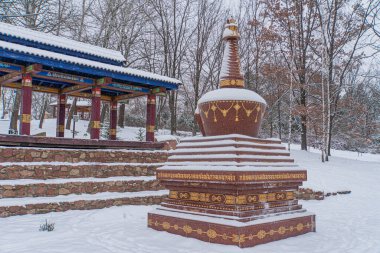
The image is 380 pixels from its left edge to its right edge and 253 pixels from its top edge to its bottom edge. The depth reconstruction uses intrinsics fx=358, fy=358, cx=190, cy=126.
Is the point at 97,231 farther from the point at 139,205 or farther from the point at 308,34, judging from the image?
the point at 308,34

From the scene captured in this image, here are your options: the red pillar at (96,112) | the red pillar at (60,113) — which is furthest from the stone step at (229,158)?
the red pillar at (60,113)

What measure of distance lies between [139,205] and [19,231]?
438 centimetres

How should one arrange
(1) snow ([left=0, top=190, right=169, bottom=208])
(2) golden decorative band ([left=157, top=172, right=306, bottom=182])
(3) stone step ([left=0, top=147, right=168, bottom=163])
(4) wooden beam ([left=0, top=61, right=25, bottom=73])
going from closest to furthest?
(2) golden decorative band ([left=157, top=172, right=306, bottom=182]) < (1) snow ([left=0, top=190, right=169, bottom=208]) < (3) stone step ([left=0, top=147, right=168, bottom=163]) < (4) wooden beam ([left=0, top=61, right=25, bottom=73])

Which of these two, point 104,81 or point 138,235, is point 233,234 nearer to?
point 138,235

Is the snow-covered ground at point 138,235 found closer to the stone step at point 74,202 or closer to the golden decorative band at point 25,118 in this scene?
the stone step at point 74,202

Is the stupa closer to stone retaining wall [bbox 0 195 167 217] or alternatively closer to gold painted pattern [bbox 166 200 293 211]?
gold painted pattern [bbox 166 200 293 211]

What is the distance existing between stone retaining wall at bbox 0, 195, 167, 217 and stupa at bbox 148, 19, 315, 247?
3.28 m

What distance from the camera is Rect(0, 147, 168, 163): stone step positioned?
953 centimetres

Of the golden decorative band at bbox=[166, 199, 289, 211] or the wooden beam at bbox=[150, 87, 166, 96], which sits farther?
the wooden beam at bbox=[150, 87, 166, 96]

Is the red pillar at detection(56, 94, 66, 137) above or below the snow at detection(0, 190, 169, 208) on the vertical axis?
above

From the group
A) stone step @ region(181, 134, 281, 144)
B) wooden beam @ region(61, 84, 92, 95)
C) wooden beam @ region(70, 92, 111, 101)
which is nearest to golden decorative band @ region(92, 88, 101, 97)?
wooden beam @ region(61, 84, 92, 95)

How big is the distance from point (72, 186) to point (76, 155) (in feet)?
4.02

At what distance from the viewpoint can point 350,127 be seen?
84.2ft

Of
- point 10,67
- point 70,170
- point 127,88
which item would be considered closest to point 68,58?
point 10,67
